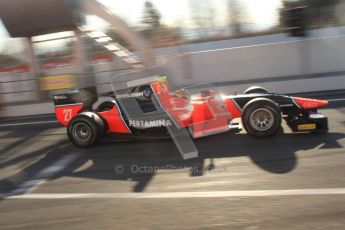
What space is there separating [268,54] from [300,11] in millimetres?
1636

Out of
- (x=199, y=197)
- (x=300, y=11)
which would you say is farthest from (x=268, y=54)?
(x=199, y=197)

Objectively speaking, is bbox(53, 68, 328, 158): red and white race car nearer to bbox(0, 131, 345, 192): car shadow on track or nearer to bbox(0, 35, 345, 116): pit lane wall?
bbox(0, 131, 345, 192): car shadow on track

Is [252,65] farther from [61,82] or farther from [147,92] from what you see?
[147,92]

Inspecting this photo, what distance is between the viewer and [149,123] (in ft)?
22.9

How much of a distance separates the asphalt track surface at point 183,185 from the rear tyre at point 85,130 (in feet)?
0.53

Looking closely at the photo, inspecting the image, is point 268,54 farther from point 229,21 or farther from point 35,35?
point 229,21

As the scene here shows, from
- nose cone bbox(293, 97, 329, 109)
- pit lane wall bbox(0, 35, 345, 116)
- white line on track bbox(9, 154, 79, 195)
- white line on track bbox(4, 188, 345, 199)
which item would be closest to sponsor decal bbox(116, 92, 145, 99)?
white line on track bbox(9, 154, 79, 195)

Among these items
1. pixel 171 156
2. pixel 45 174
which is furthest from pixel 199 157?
pixel 45 174

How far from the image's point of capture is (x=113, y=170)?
6.06 metres

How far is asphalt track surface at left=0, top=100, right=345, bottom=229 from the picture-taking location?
412cm

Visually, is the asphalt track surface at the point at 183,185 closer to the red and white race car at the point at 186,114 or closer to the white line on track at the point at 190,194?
the white line on track at the point at 190,194

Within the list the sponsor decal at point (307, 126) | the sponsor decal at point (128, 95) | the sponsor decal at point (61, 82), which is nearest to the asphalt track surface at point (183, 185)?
the sponsor decal at point (307, 126)

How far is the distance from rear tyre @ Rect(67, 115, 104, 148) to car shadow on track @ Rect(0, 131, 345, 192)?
14cm

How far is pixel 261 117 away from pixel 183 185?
213 centimetres
